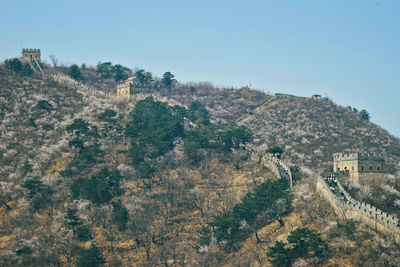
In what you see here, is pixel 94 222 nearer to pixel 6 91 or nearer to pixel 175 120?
pixel 175 120

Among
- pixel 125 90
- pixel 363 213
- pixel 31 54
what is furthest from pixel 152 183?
pixel 31 54

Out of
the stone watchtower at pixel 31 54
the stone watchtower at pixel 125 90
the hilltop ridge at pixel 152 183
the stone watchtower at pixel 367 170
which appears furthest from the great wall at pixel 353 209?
the stone watchtower at pixel 31 54

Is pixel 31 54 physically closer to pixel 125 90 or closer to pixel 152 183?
pixel 125 90

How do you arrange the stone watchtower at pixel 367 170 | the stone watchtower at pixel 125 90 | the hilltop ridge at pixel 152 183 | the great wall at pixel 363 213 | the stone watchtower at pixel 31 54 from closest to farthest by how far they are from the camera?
the great wall at pixel 363 213 < the hilltop ridge at pixel 152 183 < the stone watchtower at pixel 367 170 < the stone watchtower at pixel 125 90 < the stone watchtower at pixel 31 54

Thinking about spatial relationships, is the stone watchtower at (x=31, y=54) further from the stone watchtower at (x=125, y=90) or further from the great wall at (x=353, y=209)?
the great wall at (x=353, y=209)

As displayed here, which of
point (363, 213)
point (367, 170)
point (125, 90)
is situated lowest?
point (363, 213)

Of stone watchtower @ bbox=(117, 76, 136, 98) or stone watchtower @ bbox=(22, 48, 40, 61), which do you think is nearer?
stone watchtower @ bbox=(117, 76, 136, 98)

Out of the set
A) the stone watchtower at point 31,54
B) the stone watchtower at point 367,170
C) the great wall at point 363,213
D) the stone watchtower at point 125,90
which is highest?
the stone watchtower at point 31,54

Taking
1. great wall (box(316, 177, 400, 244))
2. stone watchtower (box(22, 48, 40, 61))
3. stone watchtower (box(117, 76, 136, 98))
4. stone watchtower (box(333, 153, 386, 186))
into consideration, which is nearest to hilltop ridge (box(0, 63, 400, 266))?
great wall (box(316, 177, 400, 244))

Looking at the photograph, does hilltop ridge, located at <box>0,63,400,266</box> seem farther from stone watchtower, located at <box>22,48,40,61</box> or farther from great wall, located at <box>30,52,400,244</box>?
stone watchtower, located at <box>22,48,40,61</box>

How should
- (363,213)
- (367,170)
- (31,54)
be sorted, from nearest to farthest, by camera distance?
(363,213) < (367,170) < (31,54)

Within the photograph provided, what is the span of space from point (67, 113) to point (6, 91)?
50.8 ft

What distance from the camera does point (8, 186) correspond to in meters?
61.2

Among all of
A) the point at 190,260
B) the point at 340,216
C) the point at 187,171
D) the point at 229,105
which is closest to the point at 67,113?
the point at 187,171
